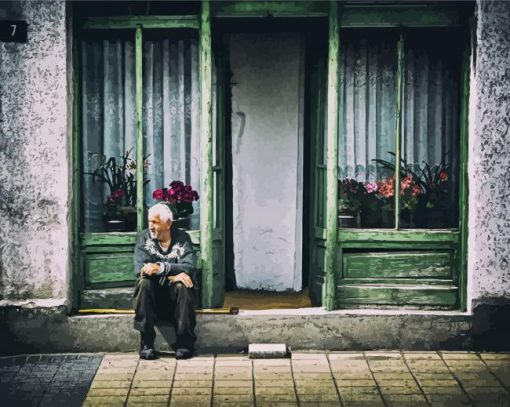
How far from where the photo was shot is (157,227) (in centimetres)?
871

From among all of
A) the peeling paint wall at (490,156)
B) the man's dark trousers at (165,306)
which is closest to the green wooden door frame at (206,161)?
the man's dark trousers at (165,306)

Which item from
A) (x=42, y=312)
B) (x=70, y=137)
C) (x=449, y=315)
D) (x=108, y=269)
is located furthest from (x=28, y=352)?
(x=449, y=315)

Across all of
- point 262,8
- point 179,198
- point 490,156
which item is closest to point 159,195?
point 179,198

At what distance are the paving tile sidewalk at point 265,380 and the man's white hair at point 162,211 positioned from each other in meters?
1.20

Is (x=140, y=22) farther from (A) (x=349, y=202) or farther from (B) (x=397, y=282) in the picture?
(B) (x=397, y=282)

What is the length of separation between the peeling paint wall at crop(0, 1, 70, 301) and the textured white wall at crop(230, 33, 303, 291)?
245 centimetres

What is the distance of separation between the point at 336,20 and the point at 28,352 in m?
3.94

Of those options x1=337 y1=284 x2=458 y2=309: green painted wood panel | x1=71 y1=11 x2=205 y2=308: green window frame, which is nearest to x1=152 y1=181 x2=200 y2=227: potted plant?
x1=71 y1=11 x2=205 y2=308: green window frame

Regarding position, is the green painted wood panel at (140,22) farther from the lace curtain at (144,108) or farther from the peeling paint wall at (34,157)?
the peeling paint wall at (34,157)

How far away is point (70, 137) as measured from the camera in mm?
8992

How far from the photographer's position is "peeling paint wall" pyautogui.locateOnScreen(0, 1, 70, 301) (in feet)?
28.6

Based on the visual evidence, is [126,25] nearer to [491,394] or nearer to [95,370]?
[95,370]

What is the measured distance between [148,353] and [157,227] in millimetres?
1072

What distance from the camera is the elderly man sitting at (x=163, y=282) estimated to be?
8.66 m
